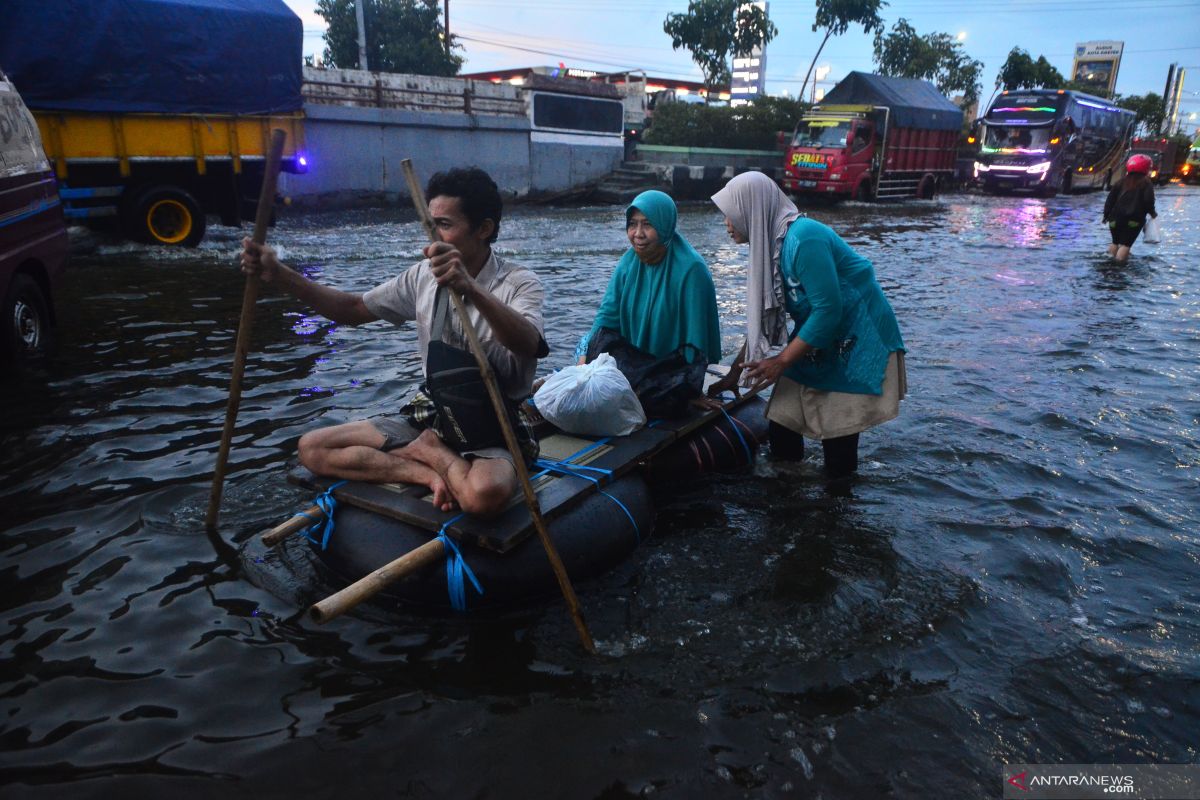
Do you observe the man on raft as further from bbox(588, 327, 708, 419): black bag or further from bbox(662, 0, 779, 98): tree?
bbox(662, 0, 779, 98): tree

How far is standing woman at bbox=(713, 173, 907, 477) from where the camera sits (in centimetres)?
415

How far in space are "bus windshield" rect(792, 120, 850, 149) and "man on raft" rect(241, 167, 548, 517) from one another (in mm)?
24059

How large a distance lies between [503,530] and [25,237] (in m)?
5.55

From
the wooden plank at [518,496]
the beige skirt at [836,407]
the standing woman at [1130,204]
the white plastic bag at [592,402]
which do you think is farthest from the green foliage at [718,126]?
the wooden plank at [518,496]

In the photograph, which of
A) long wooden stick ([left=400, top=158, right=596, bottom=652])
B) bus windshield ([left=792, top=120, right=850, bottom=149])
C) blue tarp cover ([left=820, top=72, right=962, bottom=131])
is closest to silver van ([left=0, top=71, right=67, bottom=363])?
long wooden stick ([left=400, top=158, right=596, bottom=652])

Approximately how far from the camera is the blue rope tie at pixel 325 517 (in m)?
3.66

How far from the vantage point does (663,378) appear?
15.8ft

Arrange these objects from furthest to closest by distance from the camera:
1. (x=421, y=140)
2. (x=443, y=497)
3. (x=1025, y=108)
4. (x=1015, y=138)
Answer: (x=1015, y=138) → (x=1025, y=108) → (x=421, y=140) → (x=443, y=497)

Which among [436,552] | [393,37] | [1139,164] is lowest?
[436,552]

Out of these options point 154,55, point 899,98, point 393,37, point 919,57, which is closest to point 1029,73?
point 919,57

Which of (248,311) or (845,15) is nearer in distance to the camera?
(248,311)

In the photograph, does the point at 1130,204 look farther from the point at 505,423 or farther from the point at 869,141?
the point at 505,423

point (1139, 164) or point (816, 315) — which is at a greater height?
point (1139, 164)

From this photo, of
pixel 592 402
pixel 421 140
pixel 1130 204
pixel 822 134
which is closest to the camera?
pixel 592 402
